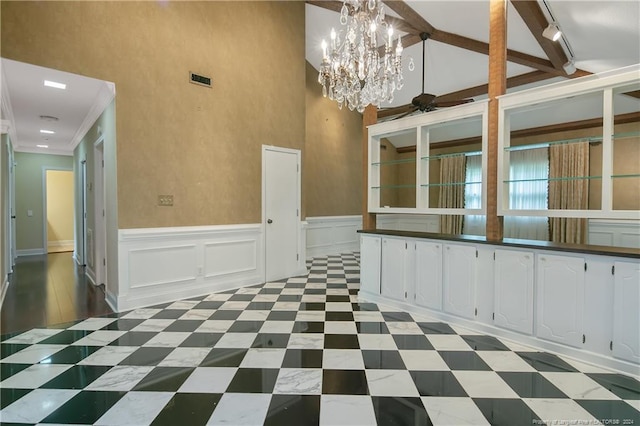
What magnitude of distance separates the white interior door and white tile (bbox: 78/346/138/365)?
2.51m

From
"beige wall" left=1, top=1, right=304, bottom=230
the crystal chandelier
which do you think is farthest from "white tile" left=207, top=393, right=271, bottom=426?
the crystal chandelier

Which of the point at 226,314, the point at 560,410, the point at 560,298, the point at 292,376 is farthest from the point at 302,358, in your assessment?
the point at 560,298

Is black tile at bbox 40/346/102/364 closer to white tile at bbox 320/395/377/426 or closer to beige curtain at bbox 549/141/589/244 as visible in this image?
white tile at bbox 320/395/377/426

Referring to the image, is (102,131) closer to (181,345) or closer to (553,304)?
(181,345)

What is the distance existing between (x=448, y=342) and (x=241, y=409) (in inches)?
72.7

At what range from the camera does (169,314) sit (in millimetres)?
3574

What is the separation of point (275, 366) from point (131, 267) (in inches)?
92.9

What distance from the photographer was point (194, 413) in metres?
1.87

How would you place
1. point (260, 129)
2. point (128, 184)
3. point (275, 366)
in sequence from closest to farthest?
point (275, 366) < point (128, 184) < point (260, 129)

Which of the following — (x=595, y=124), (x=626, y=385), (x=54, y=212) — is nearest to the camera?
(x=626, y=385)

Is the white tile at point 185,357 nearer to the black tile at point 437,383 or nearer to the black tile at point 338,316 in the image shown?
the black tile at point 338,316

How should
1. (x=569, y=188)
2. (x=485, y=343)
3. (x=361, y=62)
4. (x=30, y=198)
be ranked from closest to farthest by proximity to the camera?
(x=485, y=343) → (x=361, y=62) → (x=569, y=188) → (x=30, y=198)

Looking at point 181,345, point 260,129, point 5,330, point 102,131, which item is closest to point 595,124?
point 260,129

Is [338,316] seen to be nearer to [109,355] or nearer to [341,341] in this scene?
[341,341]
